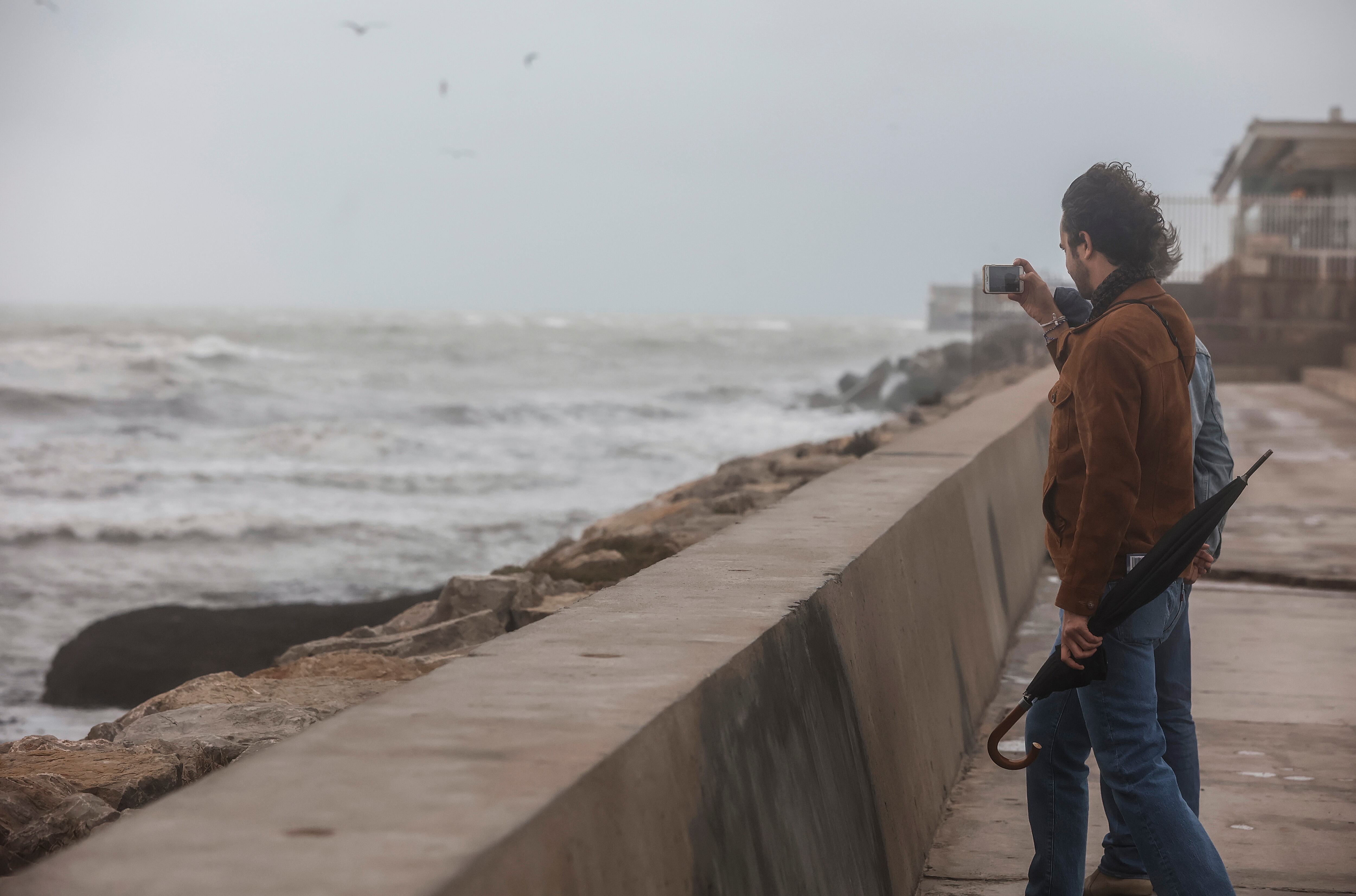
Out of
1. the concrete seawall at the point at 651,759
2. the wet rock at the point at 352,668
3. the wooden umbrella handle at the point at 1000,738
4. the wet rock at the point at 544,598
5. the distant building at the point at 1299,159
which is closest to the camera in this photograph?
the concrete seawall at the point at 651,759

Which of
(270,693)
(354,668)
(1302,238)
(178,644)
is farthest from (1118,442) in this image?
(1302,238)

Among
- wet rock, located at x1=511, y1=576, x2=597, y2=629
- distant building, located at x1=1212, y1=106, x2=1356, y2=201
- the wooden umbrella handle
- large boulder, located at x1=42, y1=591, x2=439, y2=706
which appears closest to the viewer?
the wooden umbrella handle

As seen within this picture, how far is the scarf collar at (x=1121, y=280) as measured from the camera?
298 cm

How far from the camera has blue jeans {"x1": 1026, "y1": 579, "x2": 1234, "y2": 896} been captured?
2.88 meters

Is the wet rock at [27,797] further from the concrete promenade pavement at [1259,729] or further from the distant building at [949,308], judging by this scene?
the distant building at [949,308]

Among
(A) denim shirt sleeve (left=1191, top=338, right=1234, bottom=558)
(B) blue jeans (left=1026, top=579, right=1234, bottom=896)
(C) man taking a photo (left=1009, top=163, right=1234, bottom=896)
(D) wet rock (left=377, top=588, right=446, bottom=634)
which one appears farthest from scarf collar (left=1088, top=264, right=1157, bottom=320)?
(D) wet rock (left=377, top=588, right=446, bottom=634)

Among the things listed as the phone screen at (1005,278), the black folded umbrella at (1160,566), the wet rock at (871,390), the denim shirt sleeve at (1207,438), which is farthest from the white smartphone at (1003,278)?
the wet rock at (871,390)

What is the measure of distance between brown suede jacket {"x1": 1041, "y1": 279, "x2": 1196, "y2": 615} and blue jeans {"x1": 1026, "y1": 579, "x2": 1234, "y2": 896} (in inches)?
7.2

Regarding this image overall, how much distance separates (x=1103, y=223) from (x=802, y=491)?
8.30 feet

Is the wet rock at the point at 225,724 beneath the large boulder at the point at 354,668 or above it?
above

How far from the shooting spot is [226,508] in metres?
20.4

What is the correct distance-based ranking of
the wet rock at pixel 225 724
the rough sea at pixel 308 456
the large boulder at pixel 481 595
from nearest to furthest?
the wet rock at pixel 225 724, the large boulder at pixel 481 595, the rough sea at pixel 308 456

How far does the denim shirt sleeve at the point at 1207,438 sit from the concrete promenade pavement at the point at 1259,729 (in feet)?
3.74

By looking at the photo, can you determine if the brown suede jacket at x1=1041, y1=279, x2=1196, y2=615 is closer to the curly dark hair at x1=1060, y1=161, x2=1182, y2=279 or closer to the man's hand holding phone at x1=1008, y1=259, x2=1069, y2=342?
the curly dark hair at x1=1060, y1=161, x2=1182, y2=279
